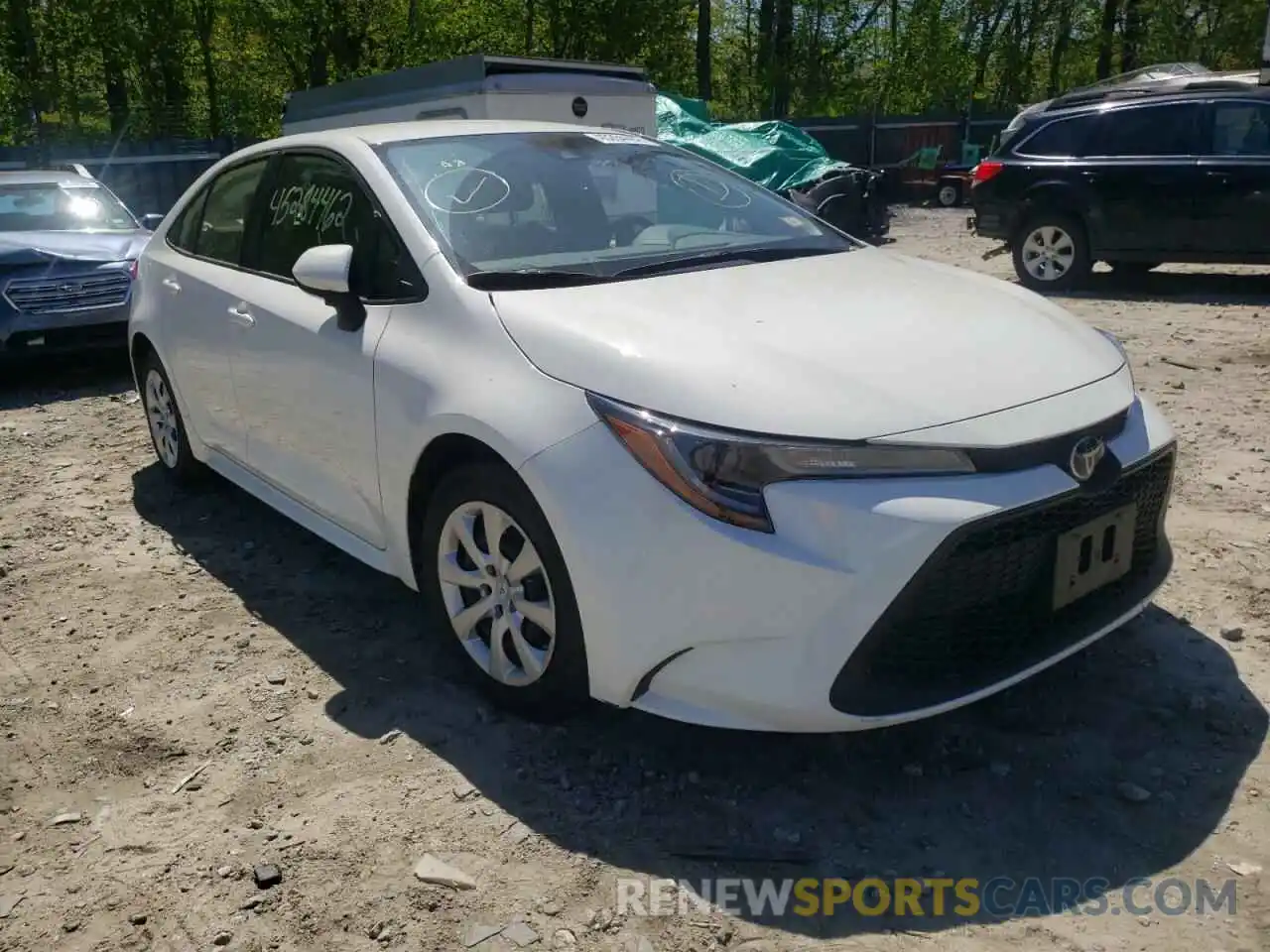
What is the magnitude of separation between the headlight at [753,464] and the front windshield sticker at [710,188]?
1.64 meters

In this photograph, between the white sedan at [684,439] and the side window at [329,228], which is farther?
the side window at [329,228]

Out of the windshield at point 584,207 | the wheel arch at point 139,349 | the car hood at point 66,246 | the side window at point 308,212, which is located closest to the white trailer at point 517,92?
the car hood at point 66,246

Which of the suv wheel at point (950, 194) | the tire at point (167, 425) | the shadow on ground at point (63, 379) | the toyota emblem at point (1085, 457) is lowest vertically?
the shadow on ground at point (63, 379)

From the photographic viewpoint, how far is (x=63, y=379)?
26.0 ft

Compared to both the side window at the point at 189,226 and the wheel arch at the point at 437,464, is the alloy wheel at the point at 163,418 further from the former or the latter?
the wheel arch at the point at 437,464

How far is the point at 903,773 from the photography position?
9.03ft

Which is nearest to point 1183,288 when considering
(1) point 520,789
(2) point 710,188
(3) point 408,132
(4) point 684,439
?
(2) point 710,188

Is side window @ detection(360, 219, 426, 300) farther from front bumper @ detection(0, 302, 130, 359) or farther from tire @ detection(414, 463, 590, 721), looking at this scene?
front bumper @ detection(0, 302, 130, 359)

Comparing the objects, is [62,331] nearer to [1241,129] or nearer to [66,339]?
[66,339]

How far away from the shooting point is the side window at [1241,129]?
908cm

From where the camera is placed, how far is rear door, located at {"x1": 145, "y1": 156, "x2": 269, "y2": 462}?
4152 mm

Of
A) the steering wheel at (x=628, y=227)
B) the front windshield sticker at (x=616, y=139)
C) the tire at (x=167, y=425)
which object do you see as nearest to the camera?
the steering wheel at (x=628, y=227)

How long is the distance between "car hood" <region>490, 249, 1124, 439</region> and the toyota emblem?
0.15 m

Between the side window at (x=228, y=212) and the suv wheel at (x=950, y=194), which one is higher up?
the side window at (x=228, y=212)
